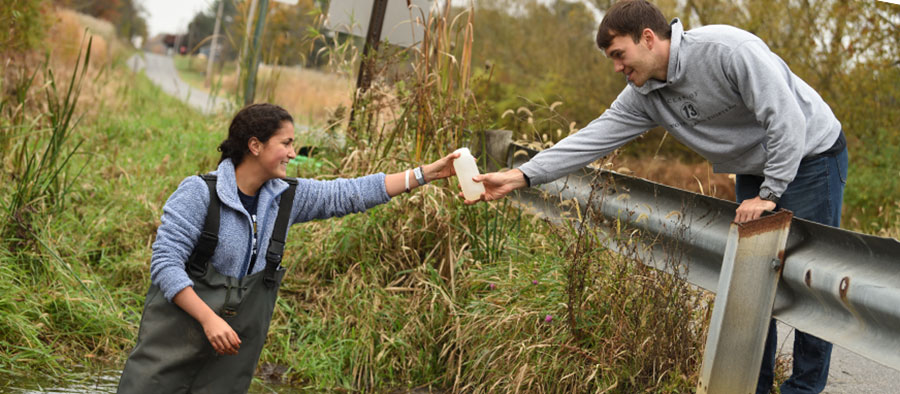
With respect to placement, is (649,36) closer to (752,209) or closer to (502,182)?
(752,209)

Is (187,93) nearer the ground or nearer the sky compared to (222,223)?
nearer the sky

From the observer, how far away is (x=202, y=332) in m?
3.20

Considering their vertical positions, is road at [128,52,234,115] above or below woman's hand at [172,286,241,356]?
above

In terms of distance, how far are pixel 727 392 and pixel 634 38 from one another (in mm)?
1412

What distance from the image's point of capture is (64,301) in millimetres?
4961

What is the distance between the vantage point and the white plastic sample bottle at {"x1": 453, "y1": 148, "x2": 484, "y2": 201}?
3877 mm

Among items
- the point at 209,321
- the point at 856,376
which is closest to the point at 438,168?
the point at 209,321

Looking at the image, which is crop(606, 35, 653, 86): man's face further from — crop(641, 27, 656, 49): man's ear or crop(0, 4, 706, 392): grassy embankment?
crop(0, 4, 706, 392): grassy embankment

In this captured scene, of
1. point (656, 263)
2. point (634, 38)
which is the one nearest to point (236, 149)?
point (634, 38)

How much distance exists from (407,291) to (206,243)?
1.94 m

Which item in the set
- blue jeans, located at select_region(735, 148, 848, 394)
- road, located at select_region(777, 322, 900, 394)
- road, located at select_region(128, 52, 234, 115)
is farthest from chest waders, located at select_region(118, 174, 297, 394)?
road, located at select_region(128, 52, 234, 115)

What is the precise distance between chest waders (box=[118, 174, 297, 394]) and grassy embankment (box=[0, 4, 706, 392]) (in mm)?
1222

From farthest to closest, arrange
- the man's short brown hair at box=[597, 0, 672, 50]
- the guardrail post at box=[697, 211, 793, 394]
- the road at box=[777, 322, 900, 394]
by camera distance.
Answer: the road at box=[777, 322, 900, 394] → the man's short brown hair at box=[597, 0, 672, 50] → the guardrail post at box=[697, 211, 793, 394]

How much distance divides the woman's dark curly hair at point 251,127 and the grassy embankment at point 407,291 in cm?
144
